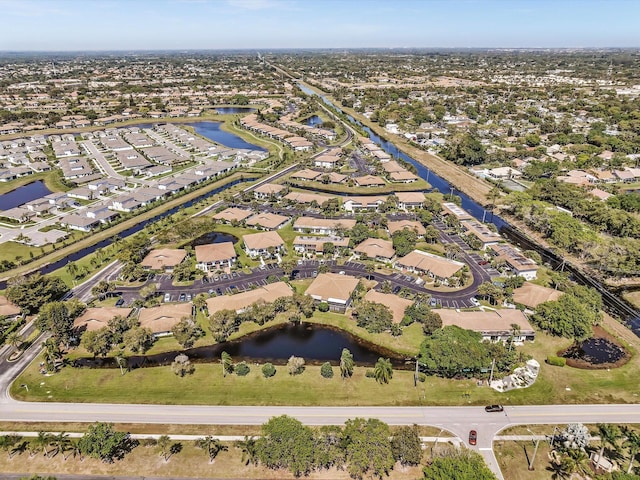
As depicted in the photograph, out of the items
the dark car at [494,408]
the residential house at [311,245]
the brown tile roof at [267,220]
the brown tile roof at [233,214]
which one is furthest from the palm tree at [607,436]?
the brown tile roof at [233,214]

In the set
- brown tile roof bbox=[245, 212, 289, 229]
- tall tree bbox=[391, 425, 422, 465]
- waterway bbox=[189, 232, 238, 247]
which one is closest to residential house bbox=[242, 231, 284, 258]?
waterway bbox=[189, 232, 238, 247]

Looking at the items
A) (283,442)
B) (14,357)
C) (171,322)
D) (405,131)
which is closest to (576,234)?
(283,442)

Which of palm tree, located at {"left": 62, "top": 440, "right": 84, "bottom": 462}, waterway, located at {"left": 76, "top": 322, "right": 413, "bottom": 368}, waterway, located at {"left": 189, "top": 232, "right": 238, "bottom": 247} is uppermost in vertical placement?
palm tree, located at {"left": 62, "top": 440, "right": 84, "bottom": 462}

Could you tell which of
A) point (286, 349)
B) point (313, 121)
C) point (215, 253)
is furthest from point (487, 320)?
point (313, 121)

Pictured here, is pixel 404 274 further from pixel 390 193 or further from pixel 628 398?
pixel 390 193

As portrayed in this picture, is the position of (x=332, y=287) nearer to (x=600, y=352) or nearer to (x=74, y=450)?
(x=600, y=352)

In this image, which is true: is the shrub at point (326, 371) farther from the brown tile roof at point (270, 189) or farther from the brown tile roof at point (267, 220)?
the brown tile roof at point (270, 189)

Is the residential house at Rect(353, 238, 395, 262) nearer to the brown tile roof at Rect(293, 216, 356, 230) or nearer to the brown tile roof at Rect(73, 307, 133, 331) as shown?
the brown tile roof at Rect(293, 216, 356, 230)
